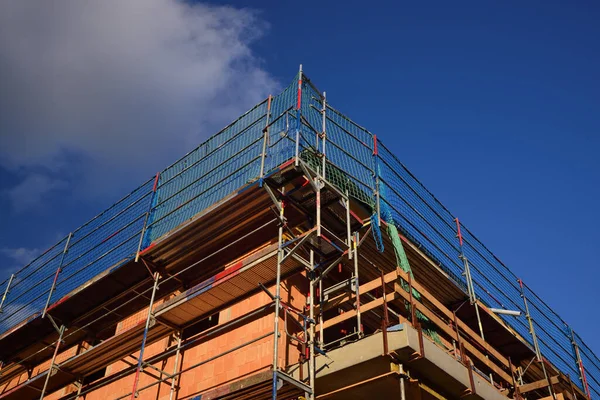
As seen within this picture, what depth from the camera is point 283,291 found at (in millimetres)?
12961

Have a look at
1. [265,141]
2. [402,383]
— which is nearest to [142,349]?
[265,141]

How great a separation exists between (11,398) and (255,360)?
31.1ft

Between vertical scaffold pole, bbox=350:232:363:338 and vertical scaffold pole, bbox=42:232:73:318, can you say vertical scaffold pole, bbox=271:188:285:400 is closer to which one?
vertical scaffold pole, bbox=350:232:363:338

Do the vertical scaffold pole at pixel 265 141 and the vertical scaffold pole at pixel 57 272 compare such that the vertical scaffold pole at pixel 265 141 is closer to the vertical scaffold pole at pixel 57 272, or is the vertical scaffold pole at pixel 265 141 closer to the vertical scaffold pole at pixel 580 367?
the vertical scaffold pole at pixel 57 272

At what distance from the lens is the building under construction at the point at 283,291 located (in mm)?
11289

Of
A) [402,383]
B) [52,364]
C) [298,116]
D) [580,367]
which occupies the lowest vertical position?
[402,383]

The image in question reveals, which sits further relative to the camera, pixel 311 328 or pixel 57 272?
pixel 57 272

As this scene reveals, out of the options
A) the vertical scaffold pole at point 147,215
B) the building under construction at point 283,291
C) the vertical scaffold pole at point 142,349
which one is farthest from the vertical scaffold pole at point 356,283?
the vertical scaffold pole at point 147,215

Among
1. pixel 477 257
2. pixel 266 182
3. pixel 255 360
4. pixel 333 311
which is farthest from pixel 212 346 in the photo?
pixel 477 257

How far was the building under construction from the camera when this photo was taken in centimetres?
1129

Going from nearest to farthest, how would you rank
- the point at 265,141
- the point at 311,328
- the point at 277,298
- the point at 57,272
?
the point at 277,298 < the point at 311,328 < the point at 265,141 < the point at 57,272

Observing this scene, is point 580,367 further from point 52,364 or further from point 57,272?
point 57,272

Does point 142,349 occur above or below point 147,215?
below

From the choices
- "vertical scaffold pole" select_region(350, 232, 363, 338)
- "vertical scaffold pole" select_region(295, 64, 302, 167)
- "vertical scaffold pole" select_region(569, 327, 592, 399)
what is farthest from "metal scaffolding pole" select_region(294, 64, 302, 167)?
"vertical scaffold pole" select_region(569, 327, 592, 399)
